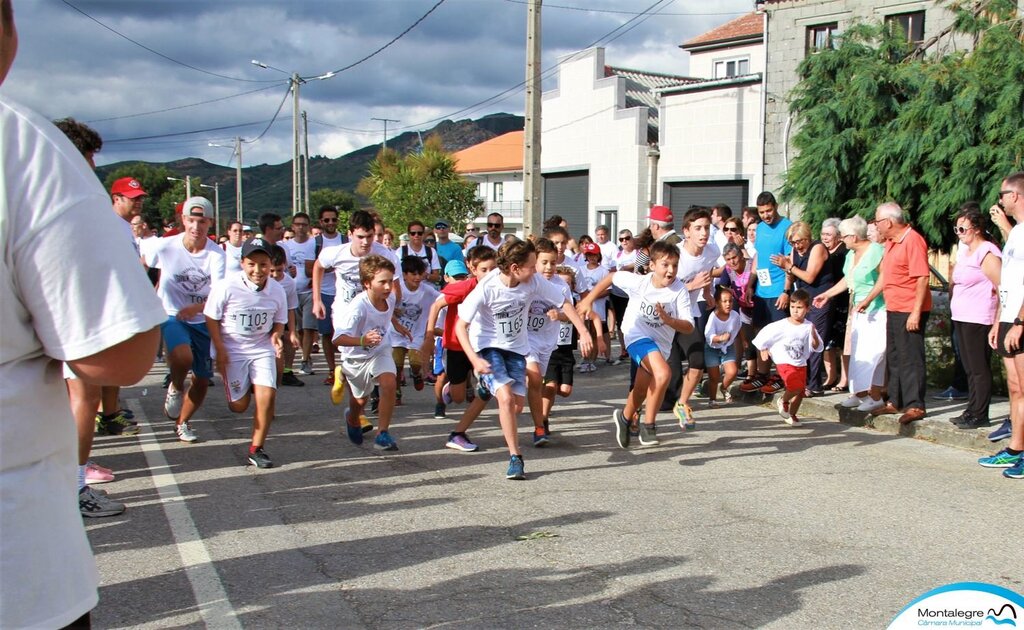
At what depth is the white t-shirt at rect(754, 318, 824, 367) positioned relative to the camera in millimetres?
9031

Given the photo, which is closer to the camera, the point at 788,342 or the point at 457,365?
the point at 457,365

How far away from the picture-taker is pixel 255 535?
523 centimetres

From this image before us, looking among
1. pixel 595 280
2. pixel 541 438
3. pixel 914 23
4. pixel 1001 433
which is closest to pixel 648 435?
pixel 541 438

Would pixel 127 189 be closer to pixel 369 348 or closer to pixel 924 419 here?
pixel 369 348

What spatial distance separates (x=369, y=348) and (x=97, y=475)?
225 cm

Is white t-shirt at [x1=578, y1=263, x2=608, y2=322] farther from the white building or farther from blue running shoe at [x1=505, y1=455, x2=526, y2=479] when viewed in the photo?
the white building

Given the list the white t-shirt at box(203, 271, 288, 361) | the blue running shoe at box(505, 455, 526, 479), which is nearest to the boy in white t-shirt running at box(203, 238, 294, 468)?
the white t-shirt at box(203, 271, 288, 361)

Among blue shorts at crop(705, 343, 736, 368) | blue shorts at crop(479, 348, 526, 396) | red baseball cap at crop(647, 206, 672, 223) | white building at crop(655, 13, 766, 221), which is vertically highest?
white building at crop(655, 13, 766, 221)

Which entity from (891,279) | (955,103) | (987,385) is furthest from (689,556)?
(955,103)

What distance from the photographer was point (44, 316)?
1.59 metres

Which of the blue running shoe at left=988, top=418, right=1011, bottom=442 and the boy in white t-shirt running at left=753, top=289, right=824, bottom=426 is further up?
→ the boy in white t-shirt running at left=753, top=289, right=824, bottom=426

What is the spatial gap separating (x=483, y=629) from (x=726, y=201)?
26152 mm

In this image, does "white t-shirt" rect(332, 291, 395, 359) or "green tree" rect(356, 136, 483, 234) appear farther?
"green tree" rect(356, 136, 483, 234)

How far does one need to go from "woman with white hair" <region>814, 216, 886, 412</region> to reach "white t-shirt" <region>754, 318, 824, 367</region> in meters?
0.47
